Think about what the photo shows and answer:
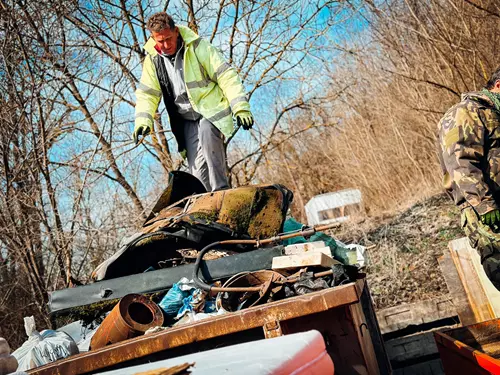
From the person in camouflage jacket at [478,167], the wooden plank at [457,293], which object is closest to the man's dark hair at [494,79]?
the person in camouflage jacket at [478,167]

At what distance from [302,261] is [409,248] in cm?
463

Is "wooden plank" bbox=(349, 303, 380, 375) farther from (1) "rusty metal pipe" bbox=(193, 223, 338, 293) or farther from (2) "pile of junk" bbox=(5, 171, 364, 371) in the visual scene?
(1) "rusty metal pipe" bbox=(193, 223, 338, 293)

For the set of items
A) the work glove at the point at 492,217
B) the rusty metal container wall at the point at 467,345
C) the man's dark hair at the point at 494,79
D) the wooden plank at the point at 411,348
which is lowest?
the wooden plank at the point at 411,348

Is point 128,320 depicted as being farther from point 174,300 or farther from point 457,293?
point 457,293

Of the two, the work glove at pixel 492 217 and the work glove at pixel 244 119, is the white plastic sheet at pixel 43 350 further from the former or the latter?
the work glove at pixel 492 217

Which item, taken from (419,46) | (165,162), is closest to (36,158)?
(165,162)

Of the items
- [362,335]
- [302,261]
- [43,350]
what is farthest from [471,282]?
[43,350]

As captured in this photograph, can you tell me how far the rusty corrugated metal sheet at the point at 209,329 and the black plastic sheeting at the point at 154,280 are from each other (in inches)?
29.0

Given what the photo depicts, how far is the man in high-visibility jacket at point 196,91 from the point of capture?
465cm

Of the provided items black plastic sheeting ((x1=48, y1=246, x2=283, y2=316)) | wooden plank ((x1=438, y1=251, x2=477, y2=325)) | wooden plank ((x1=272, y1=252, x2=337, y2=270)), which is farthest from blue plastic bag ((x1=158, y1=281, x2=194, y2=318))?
wooden plank ((x1=438, y1=251, x2=477, y2=325))

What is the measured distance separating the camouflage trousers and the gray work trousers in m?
2.08

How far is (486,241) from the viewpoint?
125 inches

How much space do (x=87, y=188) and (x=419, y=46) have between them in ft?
21.5

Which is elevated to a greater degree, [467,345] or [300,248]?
[300,248]
